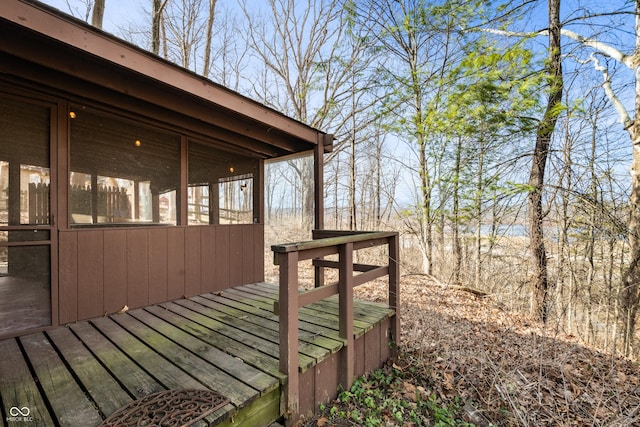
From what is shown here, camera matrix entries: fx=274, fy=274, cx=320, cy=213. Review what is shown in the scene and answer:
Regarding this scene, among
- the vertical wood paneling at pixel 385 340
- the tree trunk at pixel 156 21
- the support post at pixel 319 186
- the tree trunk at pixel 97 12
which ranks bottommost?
the vertical wood paneling at pixel 385 340

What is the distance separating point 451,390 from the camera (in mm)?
2537

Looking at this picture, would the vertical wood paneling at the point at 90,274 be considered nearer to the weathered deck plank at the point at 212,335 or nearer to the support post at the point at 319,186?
the weathered deck plank at the point at 212,335

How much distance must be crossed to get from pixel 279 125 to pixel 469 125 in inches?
158

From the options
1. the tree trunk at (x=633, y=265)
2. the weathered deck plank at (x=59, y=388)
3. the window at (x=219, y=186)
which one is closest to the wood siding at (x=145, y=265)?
the window at (x=219, y=186)

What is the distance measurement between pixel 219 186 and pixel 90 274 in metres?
1.77

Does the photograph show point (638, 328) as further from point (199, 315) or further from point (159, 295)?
point (159, 295)

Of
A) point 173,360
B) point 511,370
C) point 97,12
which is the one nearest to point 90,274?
point 173,360

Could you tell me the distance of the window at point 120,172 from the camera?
2.65m

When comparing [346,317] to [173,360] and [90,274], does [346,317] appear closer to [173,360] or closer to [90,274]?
[173,360]

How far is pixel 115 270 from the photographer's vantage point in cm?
284

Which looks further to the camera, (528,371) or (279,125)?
(279,125)

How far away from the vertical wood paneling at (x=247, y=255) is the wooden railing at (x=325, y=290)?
1267 mm

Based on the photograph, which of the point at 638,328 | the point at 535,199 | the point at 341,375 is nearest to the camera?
the point at 341,375

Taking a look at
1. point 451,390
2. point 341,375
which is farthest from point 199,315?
point 451,390
